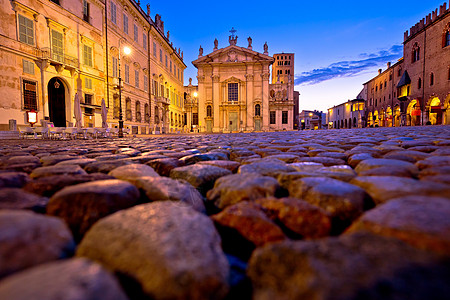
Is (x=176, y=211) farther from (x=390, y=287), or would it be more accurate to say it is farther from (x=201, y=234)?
(x=390, y=287)

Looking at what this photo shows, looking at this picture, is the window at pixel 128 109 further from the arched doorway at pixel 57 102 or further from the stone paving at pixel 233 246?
the stone paving at pixel 233 246

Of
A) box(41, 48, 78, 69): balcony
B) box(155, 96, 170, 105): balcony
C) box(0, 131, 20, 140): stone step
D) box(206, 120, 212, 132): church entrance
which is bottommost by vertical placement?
box(0, 131, 20, 140): stone step

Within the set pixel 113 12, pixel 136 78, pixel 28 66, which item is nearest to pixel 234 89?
pixel 136 78

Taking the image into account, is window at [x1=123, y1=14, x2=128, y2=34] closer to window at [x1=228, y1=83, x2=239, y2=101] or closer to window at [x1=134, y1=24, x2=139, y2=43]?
window at [x1=134, y1=24, x2=139, y2=43]

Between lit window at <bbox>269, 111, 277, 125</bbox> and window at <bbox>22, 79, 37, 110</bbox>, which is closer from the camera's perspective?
window at <bbox>22, 79, 37, 110</bbox>

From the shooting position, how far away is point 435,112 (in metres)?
25.9

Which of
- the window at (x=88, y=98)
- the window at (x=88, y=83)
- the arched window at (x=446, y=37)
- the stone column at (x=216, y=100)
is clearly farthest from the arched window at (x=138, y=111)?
the arched window at (x=446, y=37)

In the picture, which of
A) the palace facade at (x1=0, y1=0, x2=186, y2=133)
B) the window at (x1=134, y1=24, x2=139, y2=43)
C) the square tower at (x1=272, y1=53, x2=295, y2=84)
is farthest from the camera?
the square tower at (x1=272, y1=53, x2=295, y2=84)

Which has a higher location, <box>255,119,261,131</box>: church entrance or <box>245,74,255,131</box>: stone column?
<box>245,74,255,131</box>: stone column

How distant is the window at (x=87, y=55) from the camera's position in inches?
672

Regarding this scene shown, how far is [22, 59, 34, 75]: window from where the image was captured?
1334 cm

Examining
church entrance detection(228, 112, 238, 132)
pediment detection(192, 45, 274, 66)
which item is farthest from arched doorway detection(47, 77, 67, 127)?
church entrance detection(228, 112, 238, 132)

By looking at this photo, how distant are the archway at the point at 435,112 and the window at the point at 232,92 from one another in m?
23.9

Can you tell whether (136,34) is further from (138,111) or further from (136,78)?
(138,111)
